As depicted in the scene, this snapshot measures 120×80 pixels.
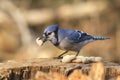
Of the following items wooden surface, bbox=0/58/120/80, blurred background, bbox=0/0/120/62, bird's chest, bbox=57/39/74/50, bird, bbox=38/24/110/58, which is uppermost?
blurred background, bbox=0/0/120/62

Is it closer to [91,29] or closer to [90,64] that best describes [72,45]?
[90,64]

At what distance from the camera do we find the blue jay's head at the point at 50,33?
4.77 meters

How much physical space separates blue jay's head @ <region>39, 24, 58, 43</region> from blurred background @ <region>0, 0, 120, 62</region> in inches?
104

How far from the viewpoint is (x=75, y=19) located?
8.49m

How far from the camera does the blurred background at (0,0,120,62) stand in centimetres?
776

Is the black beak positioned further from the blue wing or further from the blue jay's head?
the blue wing

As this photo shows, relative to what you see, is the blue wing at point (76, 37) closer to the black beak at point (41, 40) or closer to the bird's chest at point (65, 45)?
the bird's chest at point (65, 45)

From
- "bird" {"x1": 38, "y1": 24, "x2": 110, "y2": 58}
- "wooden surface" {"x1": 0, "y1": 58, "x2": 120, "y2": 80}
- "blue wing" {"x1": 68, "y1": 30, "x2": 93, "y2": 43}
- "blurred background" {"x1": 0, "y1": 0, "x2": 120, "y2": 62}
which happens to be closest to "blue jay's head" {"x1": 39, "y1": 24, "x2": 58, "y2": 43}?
"bird" {"x1": 38, "y1": 24, "x2": 110, "y2": 58}

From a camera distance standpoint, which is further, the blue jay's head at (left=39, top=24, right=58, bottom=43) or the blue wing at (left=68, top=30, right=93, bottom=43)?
the blue wing at (left=68, top=30, right=93, bottom=43)

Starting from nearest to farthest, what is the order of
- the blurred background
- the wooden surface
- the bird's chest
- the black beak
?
1. the wooden surface
2. the black beak
3. the bird's chest
4. the blurred background

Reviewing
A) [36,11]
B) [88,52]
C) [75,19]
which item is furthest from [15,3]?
[88,52]

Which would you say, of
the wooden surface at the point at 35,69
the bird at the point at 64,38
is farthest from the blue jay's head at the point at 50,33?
the wooden surface at the point at 35,69

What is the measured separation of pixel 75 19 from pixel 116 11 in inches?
22.0

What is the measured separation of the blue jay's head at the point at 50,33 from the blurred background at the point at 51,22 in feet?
8.71
